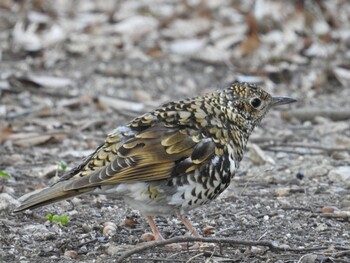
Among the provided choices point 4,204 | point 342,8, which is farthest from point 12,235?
point 342,8

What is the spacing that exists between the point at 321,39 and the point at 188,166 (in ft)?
25.2

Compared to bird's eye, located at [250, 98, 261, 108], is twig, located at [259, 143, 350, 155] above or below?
below

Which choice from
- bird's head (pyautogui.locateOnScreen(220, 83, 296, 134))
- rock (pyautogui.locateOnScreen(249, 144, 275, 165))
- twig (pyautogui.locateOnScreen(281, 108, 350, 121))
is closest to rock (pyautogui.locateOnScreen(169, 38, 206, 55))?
twig (pyautogui.locateOnScreen(281, 108, 350, 121))

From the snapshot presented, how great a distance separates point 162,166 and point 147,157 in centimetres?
11

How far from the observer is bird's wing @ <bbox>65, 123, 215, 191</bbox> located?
201 inches

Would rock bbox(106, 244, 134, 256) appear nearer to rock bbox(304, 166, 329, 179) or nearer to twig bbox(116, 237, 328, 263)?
twig bbox(116, 237, 328, 263)

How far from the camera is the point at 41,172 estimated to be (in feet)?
23.1

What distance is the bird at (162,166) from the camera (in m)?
5.11

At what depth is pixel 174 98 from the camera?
1018 centimetres

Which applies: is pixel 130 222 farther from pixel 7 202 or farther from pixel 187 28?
pixel 187 28

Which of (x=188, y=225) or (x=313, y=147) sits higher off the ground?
(x=188, y=225)

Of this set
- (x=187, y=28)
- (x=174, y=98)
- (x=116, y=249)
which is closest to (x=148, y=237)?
(x=116, y=249)

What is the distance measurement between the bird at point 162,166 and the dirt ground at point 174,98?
1.13ft

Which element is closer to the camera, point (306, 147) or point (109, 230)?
point (109, 230)
